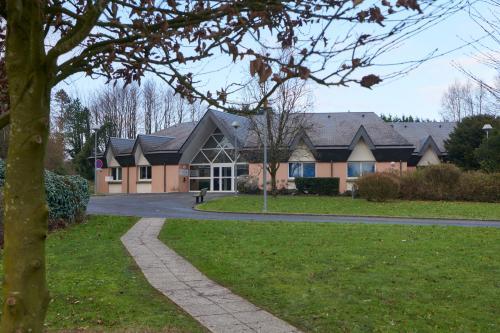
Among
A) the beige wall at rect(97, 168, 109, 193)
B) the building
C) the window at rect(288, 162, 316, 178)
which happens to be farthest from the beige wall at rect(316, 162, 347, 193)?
the beige wall at rect(97, 168, 109, 193)

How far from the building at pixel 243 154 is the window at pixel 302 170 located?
7 centimetres

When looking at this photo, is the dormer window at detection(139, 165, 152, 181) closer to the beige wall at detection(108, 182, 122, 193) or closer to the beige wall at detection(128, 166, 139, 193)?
the beige wall at detection(128, 166, 139, 193)

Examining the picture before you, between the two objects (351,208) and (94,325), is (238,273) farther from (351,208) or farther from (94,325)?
(351,208)

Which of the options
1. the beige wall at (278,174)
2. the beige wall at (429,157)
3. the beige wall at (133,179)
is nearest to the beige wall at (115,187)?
Result: the beige wall at (133,179)

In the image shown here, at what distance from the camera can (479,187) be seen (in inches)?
1121

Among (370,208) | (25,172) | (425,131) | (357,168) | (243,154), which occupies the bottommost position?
(370,208)

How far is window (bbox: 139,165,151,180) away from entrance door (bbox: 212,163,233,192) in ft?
18.5

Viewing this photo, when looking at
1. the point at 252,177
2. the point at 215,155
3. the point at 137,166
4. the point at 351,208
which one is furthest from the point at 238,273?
the point at 137,166

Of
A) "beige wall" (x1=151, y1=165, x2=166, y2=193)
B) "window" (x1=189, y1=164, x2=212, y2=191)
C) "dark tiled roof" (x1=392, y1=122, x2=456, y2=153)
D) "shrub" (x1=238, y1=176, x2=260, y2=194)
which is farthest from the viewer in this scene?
"dark tiled roof" (x1=392, y1=122, x2=456, y2=153)

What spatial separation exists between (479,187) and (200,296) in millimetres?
25199

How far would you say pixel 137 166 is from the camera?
43.2 metres

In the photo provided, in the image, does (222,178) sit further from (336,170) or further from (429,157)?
(429,157)

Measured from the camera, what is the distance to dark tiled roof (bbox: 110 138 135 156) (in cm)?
4420

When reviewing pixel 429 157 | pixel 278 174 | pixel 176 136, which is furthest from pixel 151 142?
pixel 429 157
